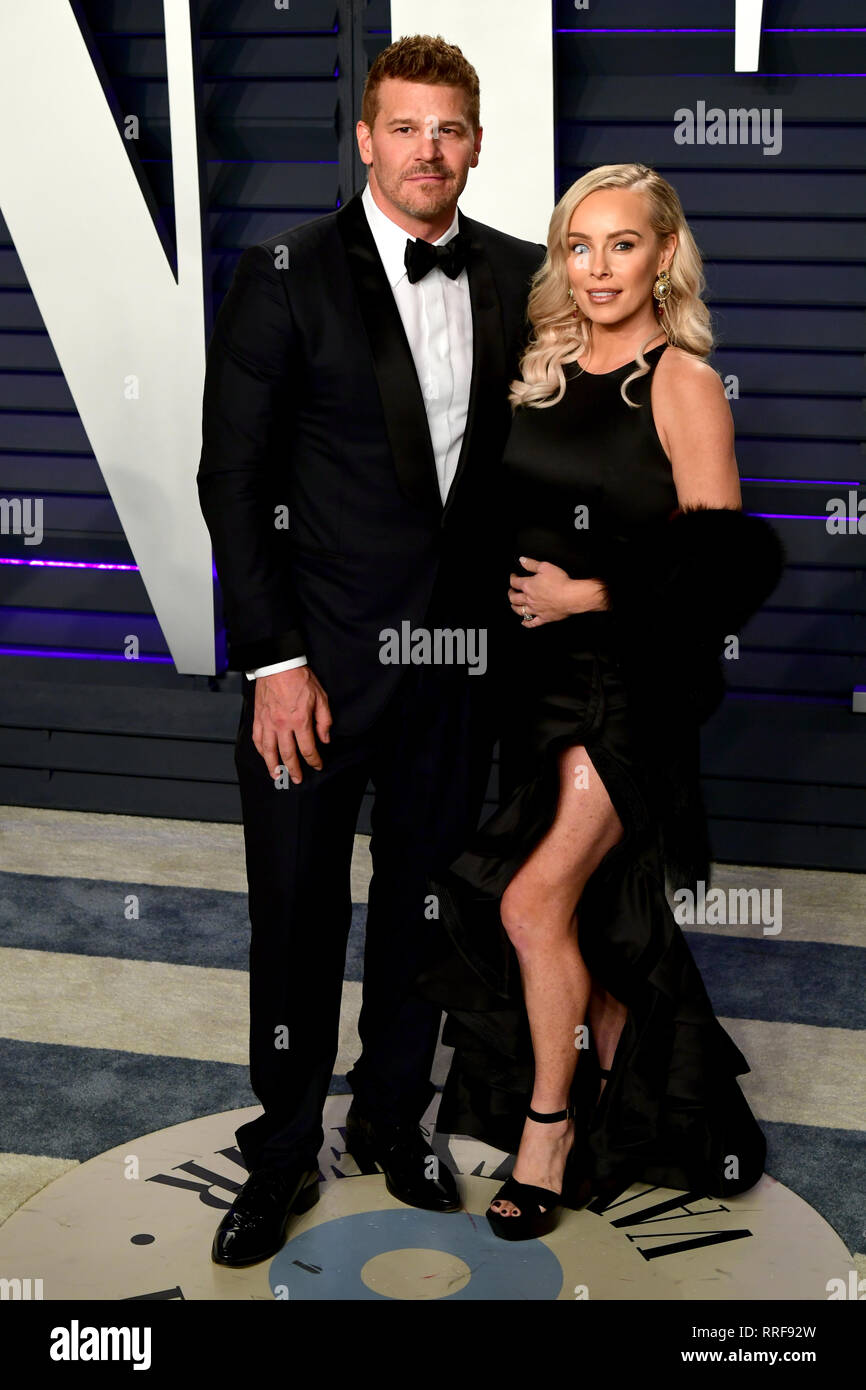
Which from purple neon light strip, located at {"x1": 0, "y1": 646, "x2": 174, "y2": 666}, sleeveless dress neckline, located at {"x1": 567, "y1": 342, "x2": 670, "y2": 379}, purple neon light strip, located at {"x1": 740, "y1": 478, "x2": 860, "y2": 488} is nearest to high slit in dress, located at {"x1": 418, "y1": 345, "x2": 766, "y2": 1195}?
sleeveless dress neckline, located at {"x1": 567, "y1": 342, "x2": 670, "y2": 379}

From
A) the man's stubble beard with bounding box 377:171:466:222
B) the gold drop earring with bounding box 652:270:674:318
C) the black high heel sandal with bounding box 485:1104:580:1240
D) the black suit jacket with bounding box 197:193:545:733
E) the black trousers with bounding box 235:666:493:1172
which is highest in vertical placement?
the man's stubble beard with bounding box 377:171:466:222

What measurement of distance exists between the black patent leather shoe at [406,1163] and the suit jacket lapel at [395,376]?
3.63 ft

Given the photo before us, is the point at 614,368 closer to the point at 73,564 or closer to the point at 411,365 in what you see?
the point at 411,365

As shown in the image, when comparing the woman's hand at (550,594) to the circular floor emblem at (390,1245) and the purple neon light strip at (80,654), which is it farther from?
the purple neon light strip at (80,654)

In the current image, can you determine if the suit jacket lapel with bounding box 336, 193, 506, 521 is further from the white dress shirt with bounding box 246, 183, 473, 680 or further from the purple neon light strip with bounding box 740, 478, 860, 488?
the purple neon light strip with bounding box 740, 478, 860, 488

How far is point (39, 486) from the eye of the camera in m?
4.88

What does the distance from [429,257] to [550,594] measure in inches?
22.2

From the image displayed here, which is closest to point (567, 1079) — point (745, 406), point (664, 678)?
point (664, 678)

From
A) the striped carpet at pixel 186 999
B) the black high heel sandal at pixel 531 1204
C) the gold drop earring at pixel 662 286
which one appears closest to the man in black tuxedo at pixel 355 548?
the black high heel sandal at pixel 531 1204

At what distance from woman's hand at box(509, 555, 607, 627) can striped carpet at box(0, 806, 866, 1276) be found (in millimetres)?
1133

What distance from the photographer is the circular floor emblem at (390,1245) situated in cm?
234

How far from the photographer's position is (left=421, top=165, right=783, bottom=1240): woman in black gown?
2355 millimetres

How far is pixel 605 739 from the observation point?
2.49 m
